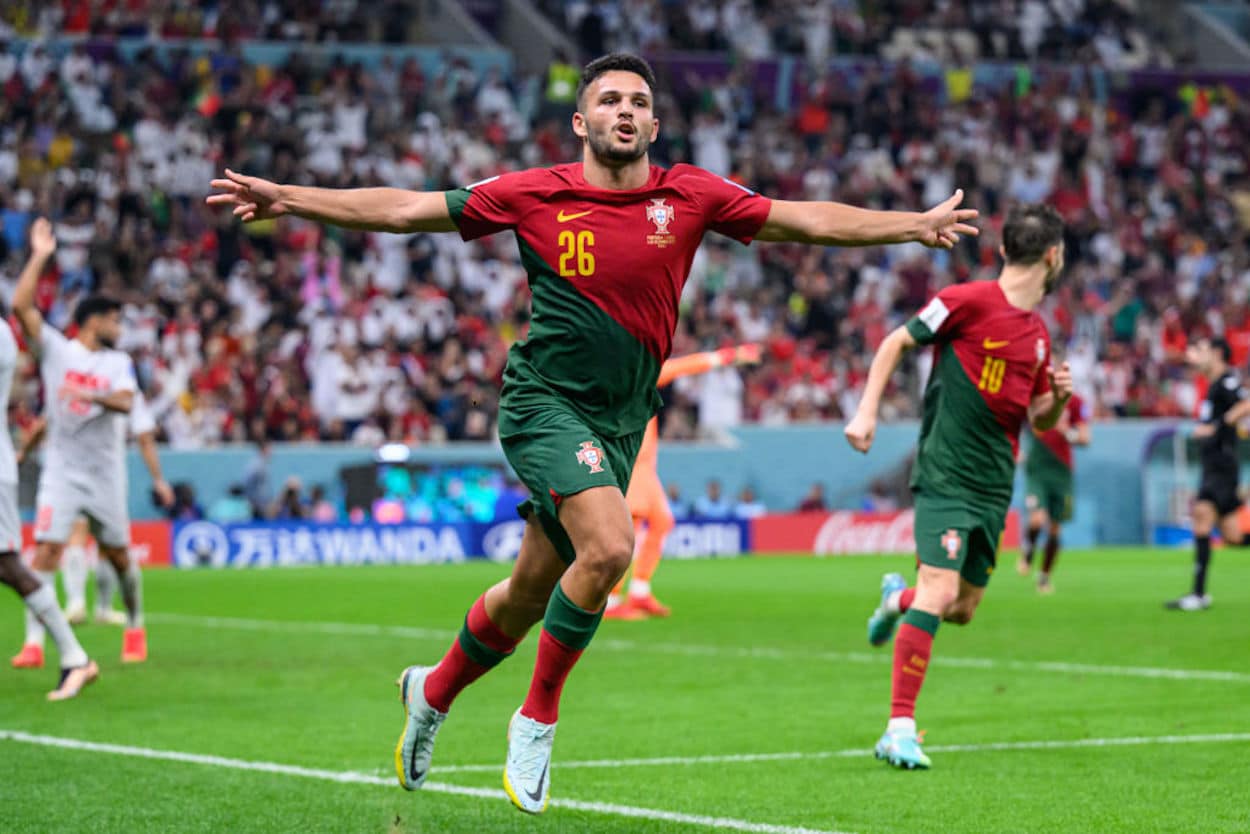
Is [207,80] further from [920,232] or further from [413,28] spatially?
[920,232]

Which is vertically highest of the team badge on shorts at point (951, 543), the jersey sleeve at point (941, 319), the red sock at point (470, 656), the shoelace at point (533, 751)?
the jersey sleeve at point (941, 319)

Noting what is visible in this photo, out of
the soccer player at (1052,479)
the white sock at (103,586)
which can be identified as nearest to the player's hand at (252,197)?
the white sock at (103,586)

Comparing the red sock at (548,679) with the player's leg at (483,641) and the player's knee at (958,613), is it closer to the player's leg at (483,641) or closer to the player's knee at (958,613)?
the player's leg at (483,641)

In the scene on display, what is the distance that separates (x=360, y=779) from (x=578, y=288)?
2.35m

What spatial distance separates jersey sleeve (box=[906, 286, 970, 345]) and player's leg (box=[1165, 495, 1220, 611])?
9046 millimetres

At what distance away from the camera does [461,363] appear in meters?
28.9

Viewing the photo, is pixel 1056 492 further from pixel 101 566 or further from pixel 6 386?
pixel 6 386

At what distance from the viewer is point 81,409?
12.3 m

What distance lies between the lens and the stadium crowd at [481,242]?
92.1ft

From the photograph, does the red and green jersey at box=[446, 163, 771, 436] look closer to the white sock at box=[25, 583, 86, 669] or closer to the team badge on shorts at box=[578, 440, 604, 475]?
the team badge on shorts at box=[578, 440, 604, 475]

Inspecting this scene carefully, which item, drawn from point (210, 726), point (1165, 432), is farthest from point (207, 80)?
point (210, 726)

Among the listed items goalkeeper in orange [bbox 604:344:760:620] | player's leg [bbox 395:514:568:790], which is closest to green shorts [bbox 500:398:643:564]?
player's leg [bbox 395:514:568:790]

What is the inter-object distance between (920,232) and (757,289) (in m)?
26.7

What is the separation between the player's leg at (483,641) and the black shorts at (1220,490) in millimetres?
11683
